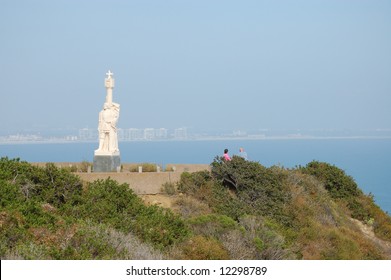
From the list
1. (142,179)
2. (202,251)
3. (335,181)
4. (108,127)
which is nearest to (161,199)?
(142,179)

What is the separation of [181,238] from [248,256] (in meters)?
1.54

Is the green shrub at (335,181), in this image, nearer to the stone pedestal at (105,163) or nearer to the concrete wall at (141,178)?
the concrete wall at (141,178)

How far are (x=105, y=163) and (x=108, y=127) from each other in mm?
1187

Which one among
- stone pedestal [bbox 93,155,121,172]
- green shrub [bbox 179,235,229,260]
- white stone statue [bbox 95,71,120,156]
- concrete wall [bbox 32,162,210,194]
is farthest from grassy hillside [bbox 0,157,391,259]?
white stone statue [bbox 95,71,120,156]

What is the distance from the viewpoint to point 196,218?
19938mm

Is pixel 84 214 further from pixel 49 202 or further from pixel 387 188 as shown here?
pixel 387 188

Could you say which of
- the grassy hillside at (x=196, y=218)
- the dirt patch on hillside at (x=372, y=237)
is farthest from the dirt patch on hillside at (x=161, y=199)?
the dirt patch on hillside at (x=372, y=237)

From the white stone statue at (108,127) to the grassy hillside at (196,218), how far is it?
292 centimetres

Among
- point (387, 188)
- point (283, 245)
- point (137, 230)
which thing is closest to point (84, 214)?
point (137, 230)

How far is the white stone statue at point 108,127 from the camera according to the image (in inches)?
1024

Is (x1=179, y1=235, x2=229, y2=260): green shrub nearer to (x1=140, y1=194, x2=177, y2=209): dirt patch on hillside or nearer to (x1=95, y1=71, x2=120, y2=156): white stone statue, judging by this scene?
(x1=140, y1=194, x2=177, y2=209): dirt patch on hillside

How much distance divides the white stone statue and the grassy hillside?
2918 millimetres

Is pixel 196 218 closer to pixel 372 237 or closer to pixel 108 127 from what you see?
pixel 108 127

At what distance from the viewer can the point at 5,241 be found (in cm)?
1433
